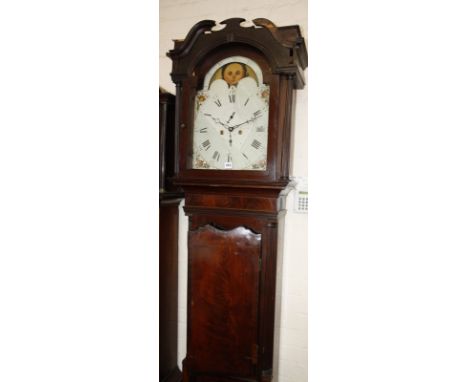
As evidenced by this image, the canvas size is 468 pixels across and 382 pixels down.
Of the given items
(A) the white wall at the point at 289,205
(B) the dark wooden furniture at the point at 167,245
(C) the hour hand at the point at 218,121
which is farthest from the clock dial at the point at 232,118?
(A) the white wall at the point at 289,205

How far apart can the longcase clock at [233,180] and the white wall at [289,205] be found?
23cm

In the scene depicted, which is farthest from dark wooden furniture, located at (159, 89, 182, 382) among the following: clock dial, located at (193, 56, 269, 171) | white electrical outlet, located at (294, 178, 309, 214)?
white electrical outlet, located at (294, 178, 309, 214)

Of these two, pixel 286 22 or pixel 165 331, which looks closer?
pixel 286 22

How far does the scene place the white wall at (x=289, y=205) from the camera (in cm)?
143

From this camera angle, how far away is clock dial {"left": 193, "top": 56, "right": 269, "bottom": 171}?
3.84ft

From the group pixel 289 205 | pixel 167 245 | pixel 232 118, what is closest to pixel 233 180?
pixel 232 118

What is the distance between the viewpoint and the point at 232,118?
1.22 meters

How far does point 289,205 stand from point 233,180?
42 cm

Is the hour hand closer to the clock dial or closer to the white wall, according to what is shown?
the clock dial
